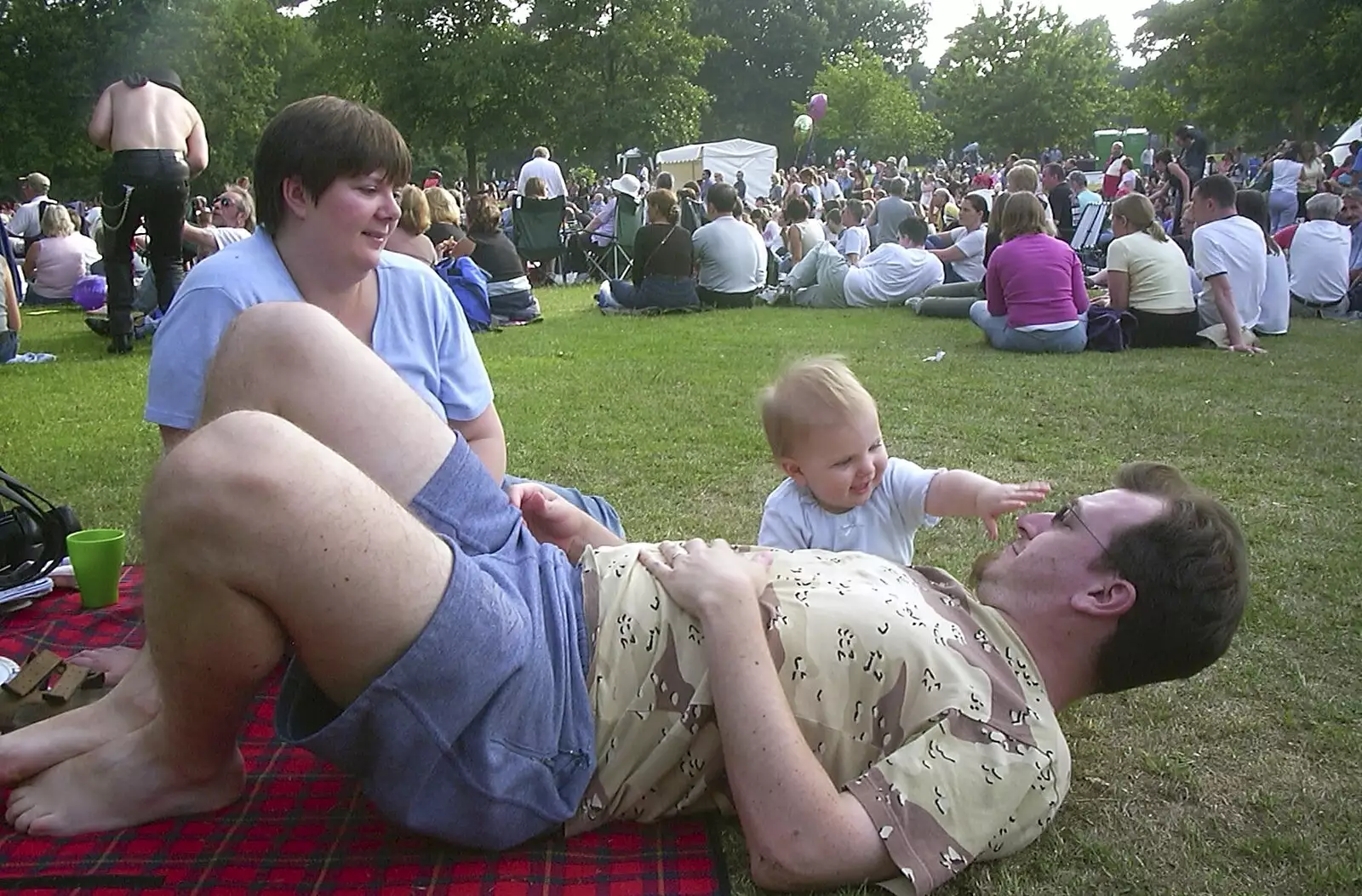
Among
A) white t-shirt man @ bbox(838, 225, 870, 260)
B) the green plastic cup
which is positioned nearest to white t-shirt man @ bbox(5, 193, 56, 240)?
white t-shirt man @ bbox(838, 225, 870, 260)

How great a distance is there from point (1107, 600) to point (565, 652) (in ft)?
3.43

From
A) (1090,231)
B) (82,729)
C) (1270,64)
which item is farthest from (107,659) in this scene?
(1270,64)

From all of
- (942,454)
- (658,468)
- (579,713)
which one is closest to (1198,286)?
(942,454)

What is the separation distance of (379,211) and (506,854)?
1.65 m

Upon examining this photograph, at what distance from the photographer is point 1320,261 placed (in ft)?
35.3

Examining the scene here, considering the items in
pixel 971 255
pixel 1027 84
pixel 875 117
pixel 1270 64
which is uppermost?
pixel 1270 64

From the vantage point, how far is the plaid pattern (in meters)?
2.08

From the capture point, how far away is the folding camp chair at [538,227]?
14898 mm

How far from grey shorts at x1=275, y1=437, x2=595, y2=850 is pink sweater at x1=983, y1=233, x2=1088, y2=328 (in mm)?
6974

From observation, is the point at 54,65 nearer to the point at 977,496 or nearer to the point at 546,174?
the point at 546,174

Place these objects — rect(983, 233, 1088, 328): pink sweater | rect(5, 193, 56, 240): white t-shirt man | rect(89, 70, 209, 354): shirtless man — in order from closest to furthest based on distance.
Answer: rect(89, 70, 209, 354): shirtless man < rect(983, 233, 1088, 328): pink sweater < rect(5, 193, 56, 240): white t-shirt man

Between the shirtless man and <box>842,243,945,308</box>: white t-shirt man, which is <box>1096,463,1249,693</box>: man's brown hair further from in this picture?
<box>842,243,945,308</box>: white t-shirt man

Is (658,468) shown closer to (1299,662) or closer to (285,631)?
(1299,662)

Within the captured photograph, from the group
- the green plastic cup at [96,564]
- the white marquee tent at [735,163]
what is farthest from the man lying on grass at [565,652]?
the white marquee tent at [735,163]
